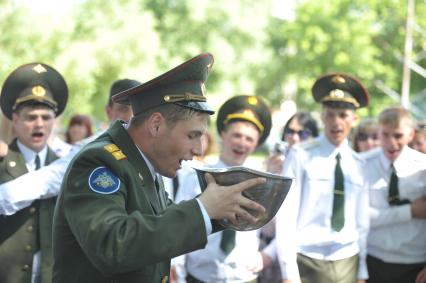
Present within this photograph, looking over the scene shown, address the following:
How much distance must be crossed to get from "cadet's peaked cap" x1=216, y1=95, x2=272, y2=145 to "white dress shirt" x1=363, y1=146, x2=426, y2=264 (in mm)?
997

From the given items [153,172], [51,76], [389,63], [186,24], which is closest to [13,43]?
[186,24]

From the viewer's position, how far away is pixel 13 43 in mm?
24844

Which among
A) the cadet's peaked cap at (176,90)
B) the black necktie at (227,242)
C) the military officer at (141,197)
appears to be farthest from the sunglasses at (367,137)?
the cadet's peaked cap at (176,90)

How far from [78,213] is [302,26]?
2384 centimetres

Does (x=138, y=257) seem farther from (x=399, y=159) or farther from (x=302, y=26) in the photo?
(x=302, y=26)

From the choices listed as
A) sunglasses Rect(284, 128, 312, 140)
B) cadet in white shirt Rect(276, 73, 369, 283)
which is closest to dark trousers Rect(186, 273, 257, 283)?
cadet in white shirt Rect(276, 73, 369, 283)

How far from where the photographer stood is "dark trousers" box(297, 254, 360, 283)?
15.4 feet

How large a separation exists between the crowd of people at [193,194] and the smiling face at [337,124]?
1 cm

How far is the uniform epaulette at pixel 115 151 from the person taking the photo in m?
2.43

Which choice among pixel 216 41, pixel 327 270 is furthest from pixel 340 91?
pixel 216 41

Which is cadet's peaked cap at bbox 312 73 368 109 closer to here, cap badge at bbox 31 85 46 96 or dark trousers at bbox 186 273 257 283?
dark trousers at bbox 186 273 257 283

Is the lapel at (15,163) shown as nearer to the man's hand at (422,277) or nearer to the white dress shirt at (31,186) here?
the white dress shirt at (31,186)

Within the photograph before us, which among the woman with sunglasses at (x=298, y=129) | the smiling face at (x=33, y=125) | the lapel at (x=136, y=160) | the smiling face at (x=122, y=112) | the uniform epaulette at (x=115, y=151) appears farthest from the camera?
the woman with sunglasses at (x=298, y=129)

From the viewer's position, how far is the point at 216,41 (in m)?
32.2
